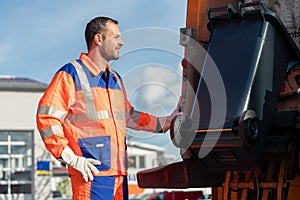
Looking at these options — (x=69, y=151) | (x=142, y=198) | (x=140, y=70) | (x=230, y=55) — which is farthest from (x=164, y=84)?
(x=142, y=198)

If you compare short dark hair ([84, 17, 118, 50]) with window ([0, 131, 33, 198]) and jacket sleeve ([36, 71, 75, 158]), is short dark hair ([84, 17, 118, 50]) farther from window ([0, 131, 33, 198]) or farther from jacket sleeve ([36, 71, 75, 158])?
window ([0, 131, 33, 198])

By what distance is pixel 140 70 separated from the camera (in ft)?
11.5

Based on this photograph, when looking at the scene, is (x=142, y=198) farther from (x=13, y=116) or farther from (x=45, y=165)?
(x=13, y=116)

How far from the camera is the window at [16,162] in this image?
23.1m

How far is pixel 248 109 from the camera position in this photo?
10.6ft

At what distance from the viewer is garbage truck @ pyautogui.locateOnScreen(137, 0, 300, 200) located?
3.23 m

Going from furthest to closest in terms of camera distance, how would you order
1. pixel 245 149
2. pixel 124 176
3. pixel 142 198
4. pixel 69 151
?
pixel 142 198 < pixel 124 176 < pixel 69 151 < pixel 245 149

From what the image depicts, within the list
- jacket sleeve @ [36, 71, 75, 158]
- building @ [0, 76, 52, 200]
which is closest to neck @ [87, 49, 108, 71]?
jacket sleeve @ [36, 71, 75, 158]

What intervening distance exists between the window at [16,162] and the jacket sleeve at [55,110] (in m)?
20.1

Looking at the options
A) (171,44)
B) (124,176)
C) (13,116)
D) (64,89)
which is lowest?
(124,176)

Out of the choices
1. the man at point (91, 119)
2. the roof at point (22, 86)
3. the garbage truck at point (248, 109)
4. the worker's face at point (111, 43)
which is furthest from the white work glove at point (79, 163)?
the roof at point (22, 86)

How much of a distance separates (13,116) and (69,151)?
20.6 meters

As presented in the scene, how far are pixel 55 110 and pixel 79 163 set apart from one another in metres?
0.31

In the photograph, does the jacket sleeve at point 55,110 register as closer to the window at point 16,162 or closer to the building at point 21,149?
the building at point 21,149
